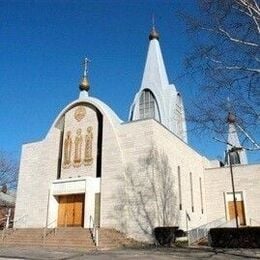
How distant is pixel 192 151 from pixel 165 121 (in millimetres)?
3940

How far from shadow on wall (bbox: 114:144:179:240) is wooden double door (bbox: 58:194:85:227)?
10.7 ft

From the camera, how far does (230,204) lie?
104 feet

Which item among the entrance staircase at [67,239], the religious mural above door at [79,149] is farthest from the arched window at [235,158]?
the entrance staircase at [67,239]

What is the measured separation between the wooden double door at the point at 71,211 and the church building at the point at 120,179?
2.8 inches

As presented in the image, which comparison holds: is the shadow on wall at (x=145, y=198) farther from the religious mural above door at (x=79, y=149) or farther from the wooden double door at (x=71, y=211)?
the religious mural above door at (x=79, y=149)

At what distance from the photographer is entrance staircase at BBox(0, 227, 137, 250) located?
19.0 m

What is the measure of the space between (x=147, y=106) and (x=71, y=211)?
547 inches

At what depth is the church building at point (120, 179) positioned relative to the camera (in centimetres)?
2264

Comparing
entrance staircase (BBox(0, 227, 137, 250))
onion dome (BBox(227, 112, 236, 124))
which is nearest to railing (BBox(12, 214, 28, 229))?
entrance staircase (BBox(0, 227, 137, 250))

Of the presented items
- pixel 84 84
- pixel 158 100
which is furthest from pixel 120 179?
pixel 84 84

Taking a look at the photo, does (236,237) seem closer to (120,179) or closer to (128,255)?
(128,255)

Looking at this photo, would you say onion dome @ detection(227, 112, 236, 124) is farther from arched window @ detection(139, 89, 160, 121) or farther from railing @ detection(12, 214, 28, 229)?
arched window @ detection(139, 89, 160, 121)

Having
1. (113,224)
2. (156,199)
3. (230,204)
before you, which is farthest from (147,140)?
(230,204)

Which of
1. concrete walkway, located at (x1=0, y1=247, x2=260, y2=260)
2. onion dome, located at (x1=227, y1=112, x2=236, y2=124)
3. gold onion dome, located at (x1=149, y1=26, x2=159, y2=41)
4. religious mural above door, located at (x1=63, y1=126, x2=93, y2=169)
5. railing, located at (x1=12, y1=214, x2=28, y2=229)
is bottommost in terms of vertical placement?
concrete walkway, located at (x1=0, y1=247, x2=260, y2=260)
